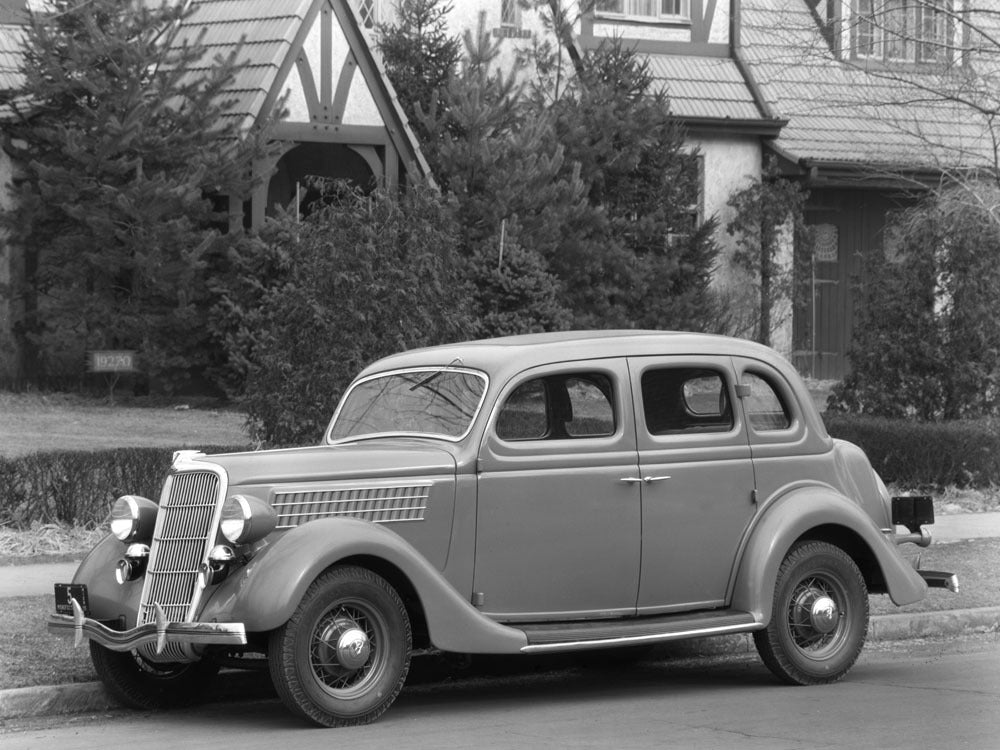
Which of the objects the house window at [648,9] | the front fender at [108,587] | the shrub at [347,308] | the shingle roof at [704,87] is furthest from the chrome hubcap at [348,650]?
the house window at [648,9]

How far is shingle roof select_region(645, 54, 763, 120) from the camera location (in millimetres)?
25828

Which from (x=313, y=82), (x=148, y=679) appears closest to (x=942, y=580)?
(x=148, y=679)

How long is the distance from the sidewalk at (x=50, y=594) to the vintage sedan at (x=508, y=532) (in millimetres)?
173

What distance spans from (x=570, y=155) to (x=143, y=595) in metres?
15.1

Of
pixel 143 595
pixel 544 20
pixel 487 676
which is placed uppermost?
pixel 544 20

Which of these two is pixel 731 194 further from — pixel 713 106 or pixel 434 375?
pixel 434 375

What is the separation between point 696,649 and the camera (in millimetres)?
10258

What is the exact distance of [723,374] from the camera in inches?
364

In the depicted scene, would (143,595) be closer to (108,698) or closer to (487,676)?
(108,698)

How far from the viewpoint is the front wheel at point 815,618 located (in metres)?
8.91

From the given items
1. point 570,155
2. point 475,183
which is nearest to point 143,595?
point 475,183

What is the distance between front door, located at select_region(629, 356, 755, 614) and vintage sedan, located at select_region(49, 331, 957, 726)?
0.04 feet

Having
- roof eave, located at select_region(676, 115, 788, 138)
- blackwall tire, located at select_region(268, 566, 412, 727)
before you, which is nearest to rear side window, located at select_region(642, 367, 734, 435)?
blackwall tire, located at select_region(268, 566, 412, 727)

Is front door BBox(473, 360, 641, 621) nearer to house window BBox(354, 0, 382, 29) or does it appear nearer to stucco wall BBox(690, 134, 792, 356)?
house window BBox(354, 0, 382, 29)
